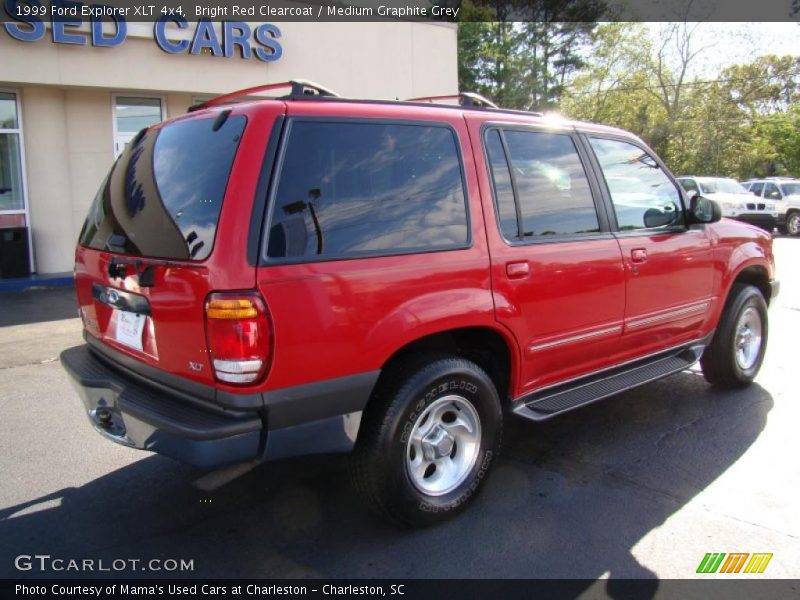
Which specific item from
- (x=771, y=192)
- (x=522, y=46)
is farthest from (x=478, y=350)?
(x=522, y=46)

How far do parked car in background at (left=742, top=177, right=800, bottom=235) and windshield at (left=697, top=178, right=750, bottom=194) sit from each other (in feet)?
2.22

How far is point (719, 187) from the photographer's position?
2150cm

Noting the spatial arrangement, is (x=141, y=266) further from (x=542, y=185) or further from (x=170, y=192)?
(x=542, y=185)

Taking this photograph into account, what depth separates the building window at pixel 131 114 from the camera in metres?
12.6

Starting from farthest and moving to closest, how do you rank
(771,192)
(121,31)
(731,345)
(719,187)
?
1. (719,187)
2. (771,192)
3. (121,31)
4. (731,345)

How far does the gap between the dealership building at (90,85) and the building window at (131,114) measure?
2 cm

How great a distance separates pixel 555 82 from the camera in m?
38.9

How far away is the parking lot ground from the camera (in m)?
2.99

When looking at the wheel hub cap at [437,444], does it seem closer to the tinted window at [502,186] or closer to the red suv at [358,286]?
the red suv at [358,286]

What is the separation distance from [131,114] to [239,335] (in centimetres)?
1166

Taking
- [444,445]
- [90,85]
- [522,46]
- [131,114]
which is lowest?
[444,445]

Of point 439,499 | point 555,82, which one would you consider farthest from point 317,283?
point 555,82

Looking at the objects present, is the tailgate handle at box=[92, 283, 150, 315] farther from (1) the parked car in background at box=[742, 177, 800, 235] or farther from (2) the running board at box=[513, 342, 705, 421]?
(1) the parked car in background at box=[742, 177, 800, 235]

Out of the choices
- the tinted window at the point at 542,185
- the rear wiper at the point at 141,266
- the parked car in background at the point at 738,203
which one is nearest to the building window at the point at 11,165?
the rear wiper at the point at 141,266
